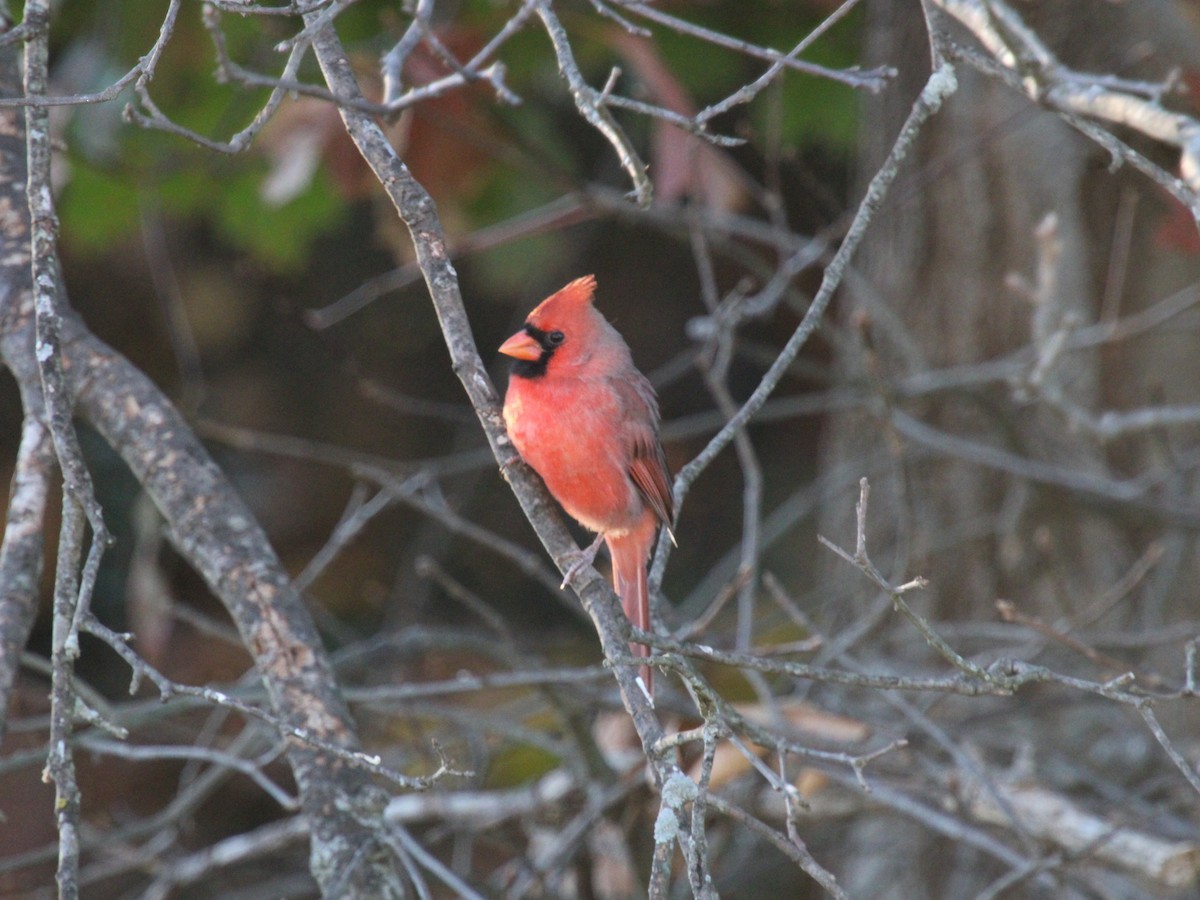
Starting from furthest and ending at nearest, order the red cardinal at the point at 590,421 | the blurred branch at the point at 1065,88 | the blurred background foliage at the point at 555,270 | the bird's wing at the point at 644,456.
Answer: the blurred background foliage at the point at 555,270, the bird's wing at the point at 644,456, the red cardinal at the point at 590,421, the blurred branch at the point at 1065,88

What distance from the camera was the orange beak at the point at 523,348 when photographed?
3.06 meters

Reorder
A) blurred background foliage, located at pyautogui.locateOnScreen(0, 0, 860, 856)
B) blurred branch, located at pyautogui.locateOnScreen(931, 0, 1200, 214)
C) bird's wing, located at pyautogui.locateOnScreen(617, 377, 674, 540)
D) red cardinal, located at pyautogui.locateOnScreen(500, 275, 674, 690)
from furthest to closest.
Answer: blurred background foliage, located at pyautogui.locateOnScreen(0, 0, 860, 856) → bird's wing, located at pyautogui.locateOnScreen(617, 377, 674, 540) → red cardinal, located at pyautogui.locateOnScreen(500, 275, 674, 690) → blurred branch, located at pyautogui.locateOnScreen(931, 0, 1200, 214)

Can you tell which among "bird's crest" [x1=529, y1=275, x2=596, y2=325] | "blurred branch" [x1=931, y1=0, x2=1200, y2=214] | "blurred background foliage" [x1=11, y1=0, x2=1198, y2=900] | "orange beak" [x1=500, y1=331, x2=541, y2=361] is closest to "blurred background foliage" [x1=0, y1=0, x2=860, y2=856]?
"blurred background foliage" [x1=11, y1=0, x2=1198, y2=900]

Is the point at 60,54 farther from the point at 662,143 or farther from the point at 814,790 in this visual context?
the point at 814,790

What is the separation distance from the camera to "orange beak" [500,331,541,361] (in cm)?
306

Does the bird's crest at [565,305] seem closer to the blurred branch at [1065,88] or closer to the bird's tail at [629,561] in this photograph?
the bird's tail at [629,561]

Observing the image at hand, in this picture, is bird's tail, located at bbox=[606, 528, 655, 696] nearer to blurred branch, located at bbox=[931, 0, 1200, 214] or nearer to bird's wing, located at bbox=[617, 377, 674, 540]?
bird's wing, located at bbox=[617, 377, 674, 540]

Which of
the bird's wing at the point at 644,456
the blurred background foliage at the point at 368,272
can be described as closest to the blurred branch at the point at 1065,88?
the bird's wing at the point at 644,456

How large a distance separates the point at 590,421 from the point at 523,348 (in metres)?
0.24

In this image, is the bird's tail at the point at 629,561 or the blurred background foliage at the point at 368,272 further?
the blurred background foliage at the point at 368,272

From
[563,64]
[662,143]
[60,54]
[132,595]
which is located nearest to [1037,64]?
[563,64]

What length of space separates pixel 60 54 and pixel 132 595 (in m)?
1.95

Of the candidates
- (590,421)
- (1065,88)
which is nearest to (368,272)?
(590,421)

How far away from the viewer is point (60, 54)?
15.0 ft
